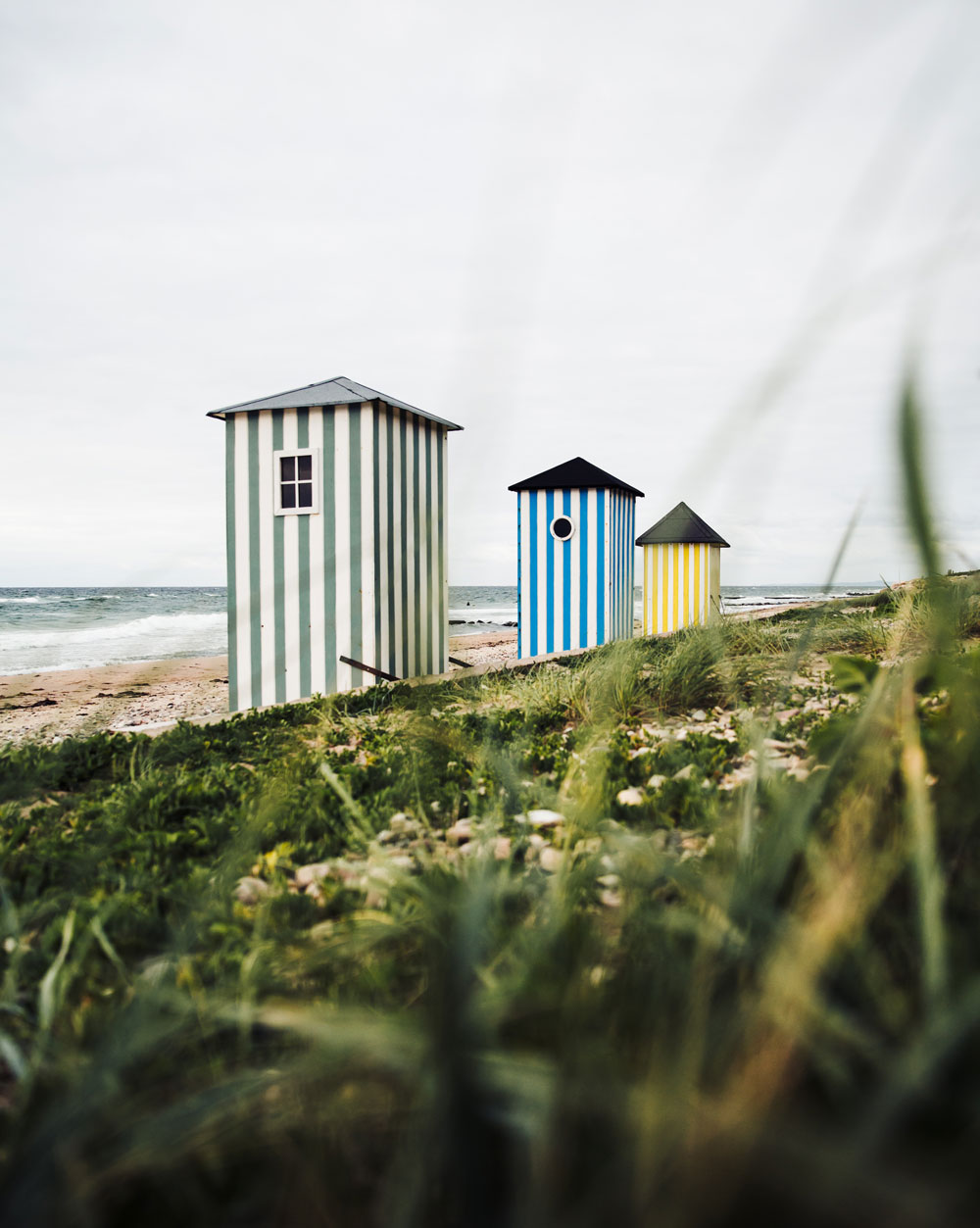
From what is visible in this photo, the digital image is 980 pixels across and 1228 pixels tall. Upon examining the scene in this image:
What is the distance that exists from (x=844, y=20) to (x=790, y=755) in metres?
1.72

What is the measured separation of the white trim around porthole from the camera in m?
7.91

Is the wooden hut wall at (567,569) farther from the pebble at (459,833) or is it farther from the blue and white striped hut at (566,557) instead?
the pebble at (459,833)

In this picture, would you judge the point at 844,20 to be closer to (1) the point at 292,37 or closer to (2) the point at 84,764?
(1) the point at 292,37

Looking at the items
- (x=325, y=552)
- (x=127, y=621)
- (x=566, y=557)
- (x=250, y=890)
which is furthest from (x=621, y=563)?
(x=127, y=621)

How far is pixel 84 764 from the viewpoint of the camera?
2.59m

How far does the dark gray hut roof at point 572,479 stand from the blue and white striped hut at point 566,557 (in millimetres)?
11

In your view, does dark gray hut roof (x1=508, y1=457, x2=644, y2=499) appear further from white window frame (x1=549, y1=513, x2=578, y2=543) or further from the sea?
the sea

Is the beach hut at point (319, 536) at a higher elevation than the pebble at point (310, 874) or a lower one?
higher

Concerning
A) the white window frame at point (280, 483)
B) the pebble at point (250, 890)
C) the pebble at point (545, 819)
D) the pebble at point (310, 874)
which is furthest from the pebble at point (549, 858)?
the white window frame at point (280, 483)

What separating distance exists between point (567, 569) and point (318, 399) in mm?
3299

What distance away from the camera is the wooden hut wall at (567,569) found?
7.89 m

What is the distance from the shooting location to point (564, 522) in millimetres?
7934

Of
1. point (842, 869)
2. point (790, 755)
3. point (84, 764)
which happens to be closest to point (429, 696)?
point (842, 869)

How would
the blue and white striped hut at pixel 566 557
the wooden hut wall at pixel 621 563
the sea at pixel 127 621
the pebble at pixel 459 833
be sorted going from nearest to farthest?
the pebble at pixel 459 833 → the sea at pixel 127 621 → the blue and white striped hut at pixel 566 557 → the wooden hut wall at pixel 621 563
